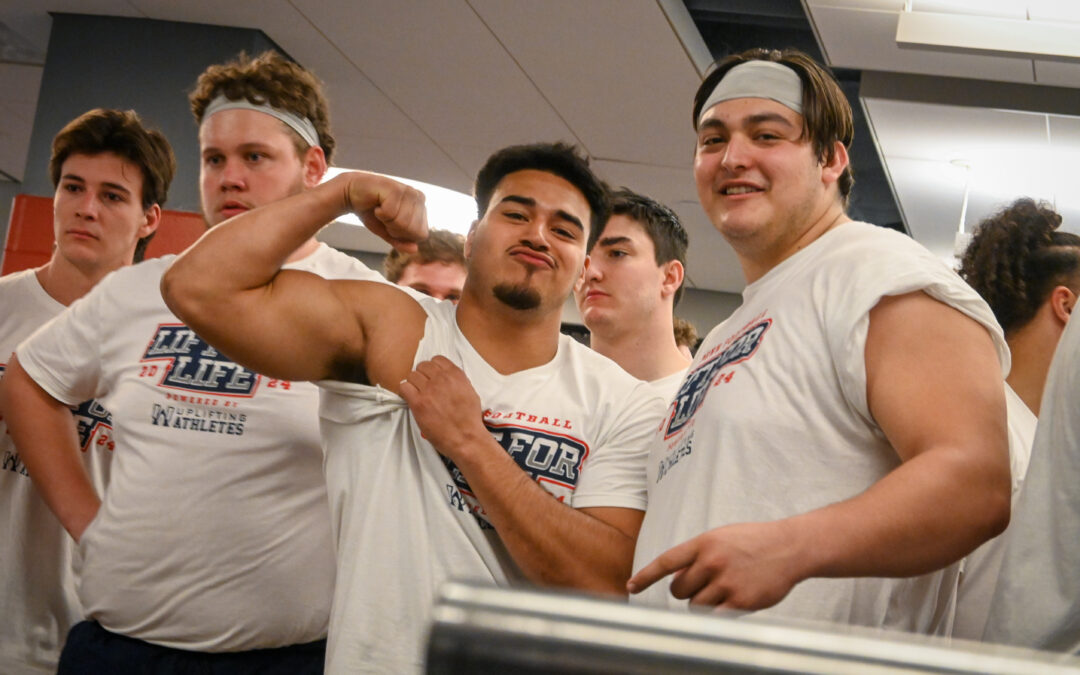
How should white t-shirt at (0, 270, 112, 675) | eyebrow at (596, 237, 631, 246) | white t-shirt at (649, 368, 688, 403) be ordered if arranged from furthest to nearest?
1. eyebrow at (596, 237, 631, 246)
2. white t-shirt at (649, 368, 688, 403)
3. white t-shirt at (0, 270, 112, 675)

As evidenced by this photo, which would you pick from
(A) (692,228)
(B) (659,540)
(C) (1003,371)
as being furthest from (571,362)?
(A) (692,228)

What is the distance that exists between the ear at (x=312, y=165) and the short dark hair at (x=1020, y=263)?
4.34 ft

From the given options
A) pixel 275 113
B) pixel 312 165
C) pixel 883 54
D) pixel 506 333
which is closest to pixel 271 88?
pixel 275 113

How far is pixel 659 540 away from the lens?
1.44 m

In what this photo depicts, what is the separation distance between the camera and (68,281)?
2664mm

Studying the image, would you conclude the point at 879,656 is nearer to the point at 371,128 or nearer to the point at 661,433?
the point at 661,433

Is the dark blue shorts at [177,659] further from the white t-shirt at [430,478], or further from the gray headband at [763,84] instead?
the gray headband at [763,84]

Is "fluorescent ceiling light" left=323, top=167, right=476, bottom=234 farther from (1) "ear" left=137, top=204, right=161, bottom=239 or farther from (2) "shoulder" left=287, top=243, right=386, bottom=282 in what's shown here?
(2) "shoulder" left=287, top=243, right=386, bottom=282

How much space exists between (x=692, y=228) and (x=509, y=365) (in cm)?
568

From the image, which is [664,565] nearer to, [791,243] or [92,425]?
[791,243]

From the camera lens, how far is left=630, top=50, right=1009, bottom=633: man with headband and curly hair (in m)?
1.09

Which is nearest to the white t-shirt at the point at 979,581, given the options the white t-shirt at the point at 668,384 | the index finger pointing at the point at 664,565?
the index finger pointing at the point at 664,565

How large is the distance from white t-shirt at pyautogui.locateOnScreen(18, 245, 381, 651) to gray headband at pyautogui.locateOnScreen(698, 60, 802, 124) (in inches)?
29.7

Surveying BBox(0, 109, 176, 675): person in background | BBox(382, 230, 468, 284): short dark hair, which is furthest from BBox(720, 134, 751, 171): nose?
BBox(382, 230, 468, 284): short dark hair
